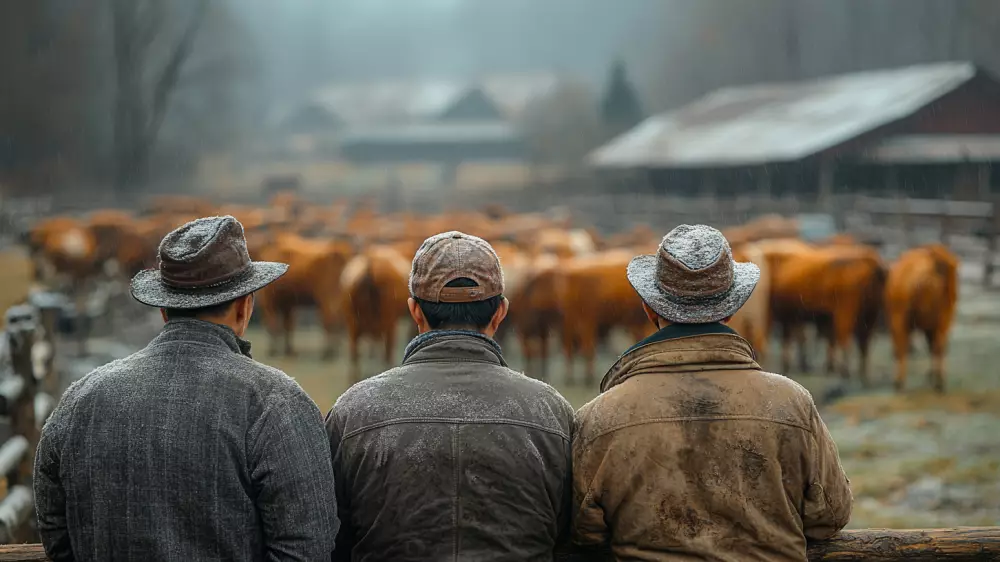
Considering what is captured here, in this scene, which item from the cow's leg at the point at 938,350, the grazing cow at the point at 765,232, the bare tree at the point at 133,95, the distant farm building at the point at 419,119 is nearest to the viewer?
the cow's leg at the point at 938,350

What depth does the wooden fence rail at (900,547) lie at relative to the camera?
2.85 metres

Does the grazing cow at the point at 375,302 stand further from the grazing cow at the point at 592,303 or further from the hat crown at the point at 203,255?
the hat crown at the point at 203,255

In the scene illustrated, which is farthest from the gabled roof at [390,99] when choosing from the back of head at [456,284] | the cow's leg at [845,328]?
the back of head at [456,284]

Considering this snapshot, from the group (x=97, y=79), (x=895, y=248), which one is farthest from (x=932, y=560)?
(x=97, y=79)

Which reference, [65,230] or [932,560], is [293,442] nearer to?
[932,560]

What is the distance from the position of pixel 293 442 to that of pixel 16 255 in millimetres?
26338

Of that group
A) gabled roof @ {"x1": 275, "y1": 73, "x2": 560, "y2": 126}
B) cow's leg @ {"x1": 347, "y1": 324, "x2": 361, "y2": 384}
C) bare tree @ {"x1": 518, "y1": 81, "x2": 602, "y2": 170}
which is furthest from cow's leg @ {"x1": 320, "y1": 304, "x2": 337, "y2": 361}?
gabled roof @ {"x1": 275, "y1": 73, "x2": 560, "y2": 126}

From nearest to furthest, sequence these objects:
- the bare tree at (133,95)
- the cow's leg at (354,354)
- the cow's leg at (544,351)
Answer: the cow's leg at (354,354) < the cow's leg at (544,351) < the bare tree at (133,95)

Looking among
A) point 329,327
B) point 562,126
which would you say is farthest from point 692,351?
point 562,126

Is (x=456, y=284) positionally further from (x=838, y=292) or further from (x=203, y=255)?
(x=838, y=292)

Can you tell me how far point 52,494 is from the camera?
2.37m

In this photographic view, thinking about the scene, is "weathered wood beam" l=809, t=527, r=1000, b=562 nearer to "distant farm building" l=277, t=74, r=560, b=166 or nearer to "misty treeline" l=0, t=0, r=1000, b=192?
"misty treeline" l=0, t=0, r=1000, b=192

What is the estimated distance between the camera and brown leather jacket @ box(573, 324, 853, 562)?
2.40 m

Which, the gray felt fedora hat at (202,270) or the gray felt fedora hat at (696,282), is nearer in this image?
the gray felt fedora hat at (202,270)
